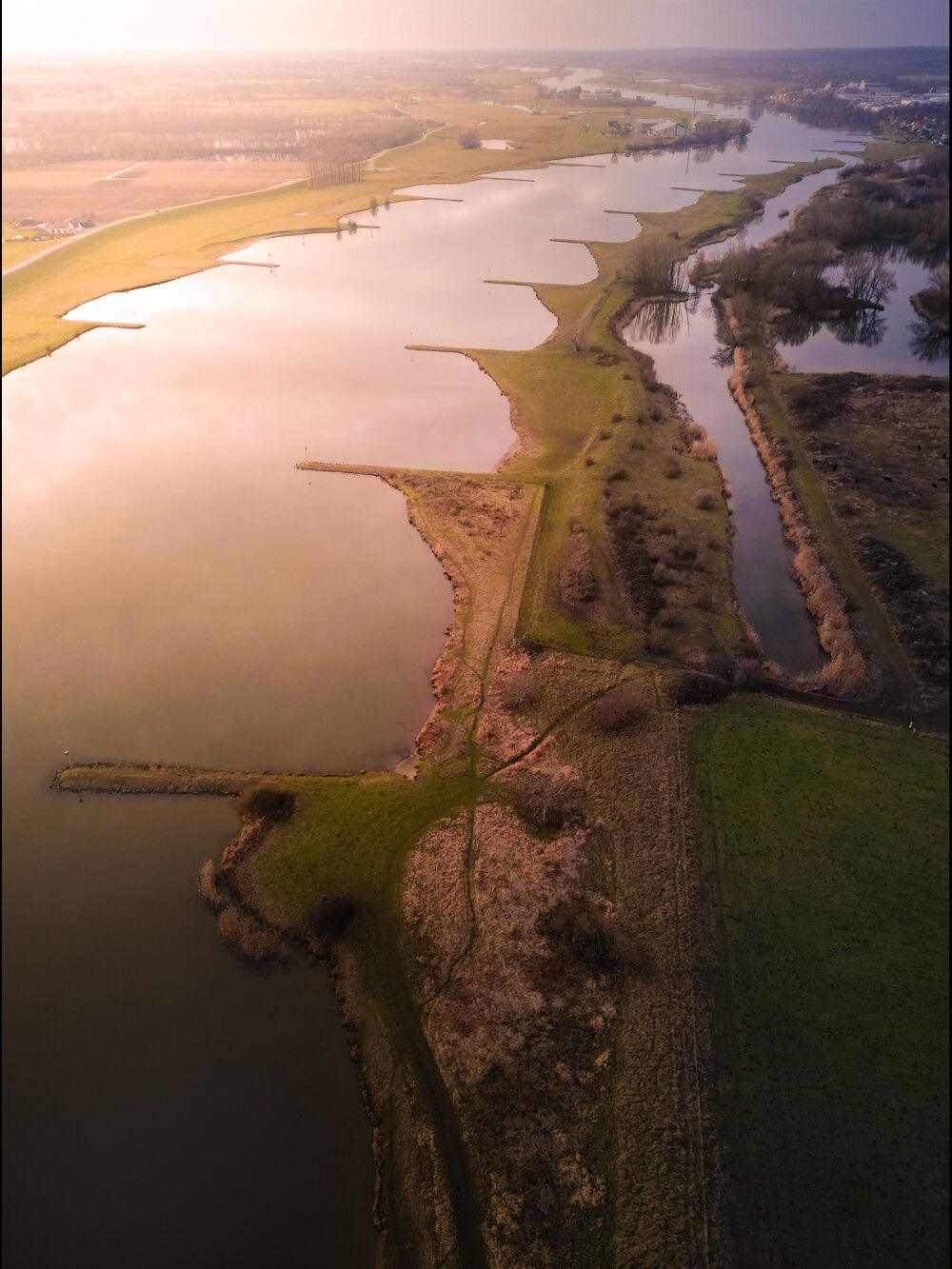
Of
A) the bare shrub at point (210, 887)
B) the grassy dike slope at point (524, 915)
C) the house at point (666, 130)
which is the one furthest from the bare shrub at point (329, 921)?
the house at point (666, 130)

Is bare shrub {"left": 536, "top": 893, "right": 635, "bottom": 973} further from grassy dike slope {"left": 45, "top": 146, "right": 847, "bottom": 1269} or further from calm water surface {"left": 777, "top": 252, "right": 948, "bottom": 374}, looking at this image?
calm water surface {"left": 777, "top": 252, "right": 948, "bottom": 374}

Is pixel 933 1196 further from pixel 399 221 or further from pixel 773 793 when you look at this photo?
pixel 399 221

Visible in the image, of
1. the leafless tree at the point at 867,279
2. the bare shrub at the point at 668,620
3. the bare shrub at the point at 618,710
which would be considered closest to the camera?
the bare shrub at the point at 618,710

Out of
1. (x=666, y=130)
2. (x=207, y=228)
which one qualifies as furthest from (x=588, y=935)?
(x=666, y=130)

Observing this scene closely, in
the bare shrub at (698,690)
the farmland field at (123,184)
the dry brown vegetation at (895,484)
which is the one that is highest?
the farmland field at (123,184)

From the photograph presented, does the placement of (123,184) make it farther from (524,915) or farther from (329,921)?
(524,915)

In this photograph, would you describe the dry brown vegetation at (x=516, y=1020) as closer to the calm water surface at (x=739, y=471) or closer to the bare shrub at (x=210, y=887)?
the bare shrub at (x=210, y=887)
